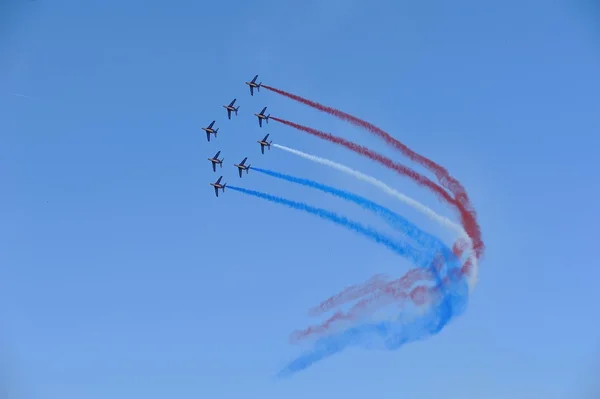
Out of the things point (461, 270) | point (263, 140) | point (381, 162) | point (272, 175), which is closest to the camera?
point (461, 270)

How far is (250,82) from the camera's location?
8438 centimetres

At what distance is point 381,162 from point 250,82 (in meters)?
18.7

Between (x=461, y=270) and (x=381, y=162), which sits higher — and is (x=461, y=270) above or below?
below

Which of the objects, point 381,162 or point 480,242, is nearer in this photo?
point 480,242

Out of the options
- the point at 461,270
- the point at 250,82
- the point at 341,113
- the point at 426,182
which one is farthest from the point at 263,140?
the point at 461,270

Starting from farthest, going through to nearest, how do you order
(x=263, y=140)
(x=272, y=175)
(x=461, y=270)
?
(x=263, y=140) < (x=272, y=175) < (x=461, y=270)

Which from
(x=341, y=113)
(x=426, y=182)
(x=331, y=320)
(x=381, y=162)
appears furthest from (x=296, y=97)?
(x=331, y=320)

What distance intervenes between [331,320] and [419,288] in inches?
325

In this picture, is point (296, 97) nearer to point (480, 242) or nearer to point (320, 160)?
point (320, 160)

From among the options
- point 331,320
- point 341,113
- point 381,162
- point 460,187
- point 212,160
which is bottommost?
point 331,320

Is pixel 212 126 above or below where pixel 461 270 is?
above

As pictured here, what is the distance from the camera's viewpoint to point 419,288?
6950 cm

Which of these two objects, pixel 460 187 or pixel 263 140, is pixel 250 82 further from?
pixel 460 187

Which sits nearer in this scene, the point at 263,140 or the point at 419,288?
the point at 419,288
